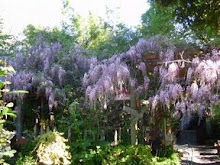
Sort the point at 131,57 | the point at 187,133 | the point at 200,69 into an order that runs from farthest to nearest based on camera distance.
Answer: the point at 187,133, the point at 131,57, the point at 200,69

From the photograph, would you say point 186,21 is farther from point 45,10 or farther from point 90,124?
point 45,10

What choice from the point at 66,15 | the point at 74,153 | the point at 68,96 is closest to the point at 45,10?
the point at 66,15

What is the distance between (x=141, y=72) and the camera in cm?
603

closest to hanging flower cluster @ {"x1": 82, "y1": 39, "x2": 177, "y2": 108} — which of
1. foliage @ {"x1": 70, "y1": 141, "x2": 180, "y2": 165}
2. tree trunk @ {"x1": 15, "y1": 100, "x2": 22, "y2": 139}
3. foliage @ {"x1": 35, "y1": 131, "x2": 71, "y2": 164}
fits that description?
foliage @ {"x1": 70, "y1": 141, "x2": 180, "y2": 165}

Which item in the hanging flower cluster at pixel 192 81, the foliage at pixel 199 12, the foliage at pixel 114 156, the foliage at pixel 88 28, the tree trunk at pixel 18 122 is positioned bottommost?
the foliage at pixel 114 156

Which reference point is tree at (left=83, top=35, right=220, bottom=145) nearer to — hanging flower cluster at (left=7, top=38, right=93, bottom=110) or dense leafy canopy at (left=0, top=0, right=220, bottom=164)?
dense leafy canopy at (left=0, top=0, right=220, bottom=164)

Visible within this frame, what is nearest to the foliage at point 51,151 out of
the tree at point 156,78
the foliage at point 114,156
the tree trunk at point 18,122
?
the foliage at point 114,156

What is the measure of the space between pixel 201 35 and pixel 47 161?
4.78 metres

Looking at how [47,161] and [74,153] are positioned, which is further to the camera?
[74,153]

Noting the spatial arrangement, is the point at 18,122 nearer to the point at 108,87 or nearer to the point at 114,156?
the point at 108,87

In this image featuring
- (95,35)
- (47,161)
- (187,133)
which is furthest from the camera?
(187,133)

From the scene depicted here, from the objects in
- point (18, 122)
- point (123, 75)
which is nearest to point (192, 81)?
point (123, 75)

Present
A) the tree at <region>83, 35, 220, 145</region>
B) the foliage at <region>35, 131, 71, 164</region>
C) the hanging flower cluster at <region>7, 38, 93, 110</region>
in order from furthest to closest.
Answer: the hanging flower cluster at <region>7, 38, 93, 110</region>
the tree at <region>83, 35, 220, 145</region>
the foliage at <region>35, 131, 71, 164</region>

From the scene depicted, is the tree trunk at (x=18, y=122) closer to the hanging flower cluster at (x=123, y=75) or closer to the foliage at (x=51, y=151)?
the hanging flower cluster at (x=123, y=75)
